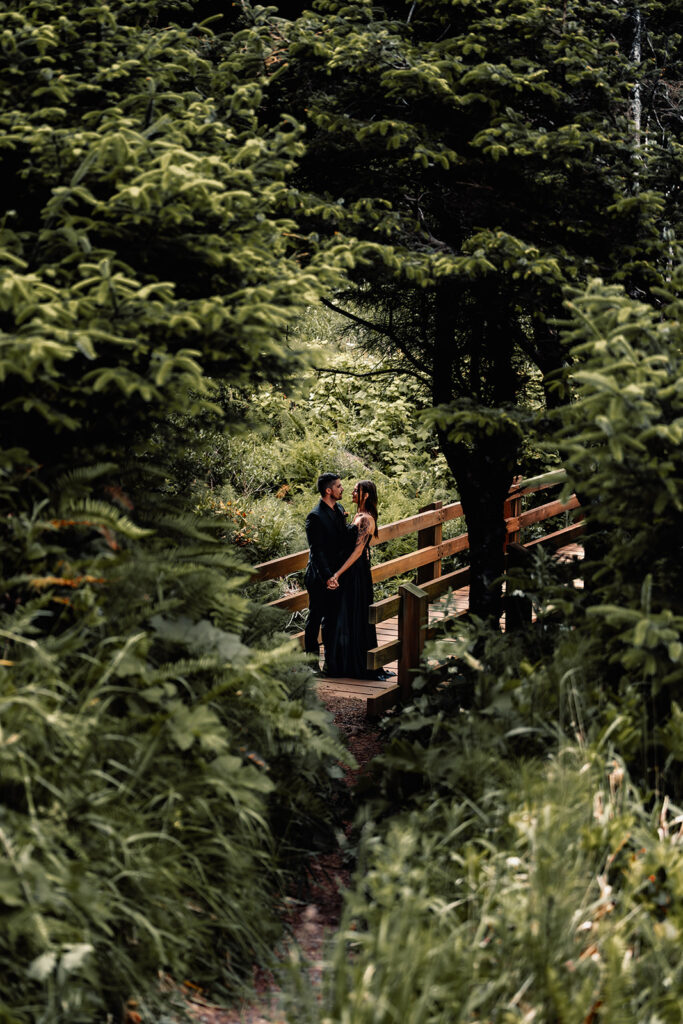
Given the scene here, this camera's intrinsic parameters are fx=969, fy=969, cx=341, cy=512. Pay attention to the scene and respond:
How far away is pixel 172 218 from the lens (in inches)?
174

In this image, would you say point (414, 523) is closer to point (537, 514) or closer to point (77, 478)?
point (537, 514)

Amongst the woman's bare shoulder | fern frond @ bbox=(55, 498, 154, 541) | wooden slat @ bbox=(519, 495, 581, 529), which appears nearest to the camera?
fern frond @ bbox=(55, 498, 154, 541)

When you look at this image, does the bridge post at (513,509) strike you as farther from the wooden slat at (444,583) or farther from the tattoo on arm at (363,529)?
the tattoo on arm at (363,529)

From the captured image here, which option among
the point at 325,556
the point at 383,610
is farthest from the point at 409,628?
the point at 325,556

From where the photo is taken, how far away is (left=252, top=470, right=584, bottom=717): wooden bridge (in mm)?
7480

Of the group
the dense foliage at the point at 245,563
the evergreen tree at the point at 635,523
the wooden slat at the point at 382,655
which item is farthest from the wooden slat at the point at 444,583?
the evergreen tree at the point at 635,523

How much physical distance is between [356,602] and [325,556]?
55 centimetres

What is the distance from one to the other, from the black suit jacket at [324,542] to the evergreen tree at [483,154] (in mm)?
2190

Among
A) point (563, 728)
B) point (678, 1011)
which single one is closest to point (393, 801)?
point (563, 728)

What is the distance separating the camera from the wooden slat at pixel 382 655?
Answer: 746 cm

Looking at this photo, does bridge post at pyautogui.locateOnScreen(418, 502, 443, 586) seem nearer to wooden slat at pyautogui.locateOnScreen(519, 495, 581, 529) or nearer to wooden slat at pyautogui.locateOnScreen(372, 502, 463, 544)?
wooden slat at pyautogui.locateOnScreen(372, 502, 463, 544)

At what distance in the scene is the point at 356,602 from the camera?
9.02m

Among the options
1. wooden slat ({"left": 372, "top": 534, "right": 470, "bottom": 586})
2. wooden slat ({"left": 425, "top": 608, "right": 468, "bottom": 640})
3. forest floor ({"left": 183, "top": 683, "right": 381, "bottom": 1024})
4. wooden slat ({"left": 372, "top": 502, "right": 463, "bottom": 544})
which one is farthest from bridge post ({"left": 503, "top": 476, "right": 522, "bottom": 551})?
forest floor ({"left": 183, "top": 683, "right": 381, "bottom": 1024})

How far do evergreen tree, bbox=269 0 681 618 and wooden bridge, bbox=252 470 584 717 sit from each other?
1.42 meters
